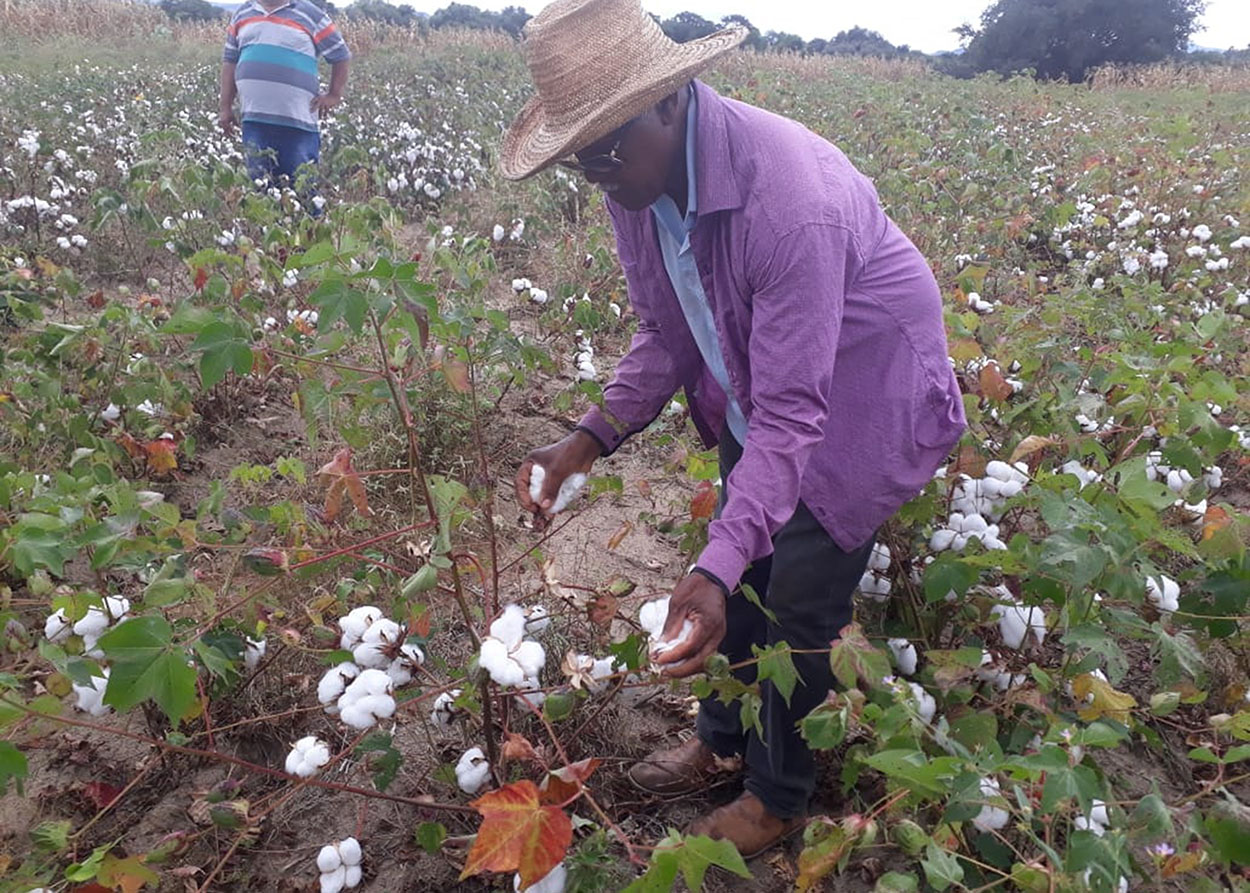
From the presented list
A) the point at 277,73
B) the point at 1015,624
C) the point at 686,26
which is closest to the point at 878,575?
the point at 1015,624

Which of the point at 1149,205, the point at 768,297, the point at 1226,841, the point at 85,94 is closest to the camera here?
the point at 1226,841

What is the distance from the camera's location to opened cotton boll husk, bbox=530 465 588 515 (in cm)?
170

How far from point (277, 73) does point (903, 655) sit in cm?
431

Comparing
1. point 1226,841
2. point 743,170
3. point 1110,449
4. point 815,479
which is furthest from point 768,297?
point 1110,449

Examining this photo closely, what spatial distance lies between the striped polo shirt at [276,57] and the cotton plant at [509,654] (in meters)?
4.21

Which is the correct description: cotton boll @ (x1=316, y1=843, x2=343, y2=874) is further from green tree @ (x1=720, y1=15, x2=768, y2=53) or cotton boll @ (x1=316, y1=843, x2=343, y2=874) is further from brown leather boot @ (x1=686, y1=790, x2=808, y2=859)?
green tree @ (x1=720, y1=15, x2=768, y2=53)

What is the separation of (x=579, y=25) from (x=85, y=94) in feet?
28.2

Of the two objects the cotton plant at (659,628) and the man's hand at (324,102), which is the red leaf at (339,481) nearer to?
the cotton plant at (659,628)

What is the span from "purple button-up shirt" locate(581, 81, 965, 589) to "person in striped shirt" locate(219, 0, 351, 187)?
3630 millimetres

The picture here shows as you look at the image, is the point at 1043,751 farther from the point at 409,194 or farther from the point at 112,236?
the point at 409,194

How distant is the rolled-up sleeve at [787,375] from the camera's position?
128cm

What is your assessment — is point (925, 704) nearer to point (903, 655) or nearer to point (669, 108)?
point (903, 655)

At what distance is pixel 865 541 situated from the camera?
61.3 inches

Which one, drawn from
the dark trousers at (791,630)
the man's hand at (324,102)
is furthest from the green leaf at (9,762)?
the man's hand at (324,102)
